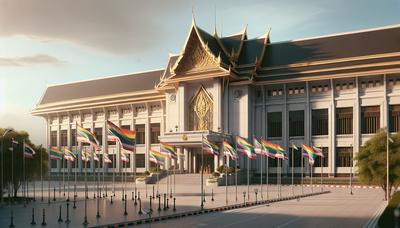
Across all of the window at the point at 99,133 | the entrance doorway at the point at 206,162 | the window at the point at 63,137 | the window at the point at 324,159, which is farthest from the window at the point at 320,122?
the window at the point at 63,137

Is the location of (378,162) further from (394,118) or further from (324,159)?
(324,159)

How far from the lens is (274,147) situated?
4141 cm

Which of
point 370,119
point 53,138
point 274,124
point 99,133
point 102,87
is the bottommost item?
point 53,138

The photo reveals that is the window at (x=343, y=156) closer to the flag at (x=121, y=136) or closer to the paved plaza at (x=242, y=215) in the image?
the paved plaza at (x=242, y=215)

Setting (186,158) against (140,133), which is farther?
(140,133)

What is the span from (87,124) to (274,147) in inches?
2037

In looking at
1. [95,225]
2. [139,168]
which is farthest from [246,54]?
[95,225]

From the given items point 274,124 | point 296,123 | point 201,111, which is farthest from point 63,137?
point 296,123

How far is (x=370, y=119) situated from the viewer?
58.0m

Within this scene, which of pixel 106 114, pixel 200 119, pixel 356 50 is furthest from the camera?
pixel 106 114

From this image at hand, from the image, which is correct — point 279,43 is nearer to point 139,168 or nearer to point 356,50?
point 356,50

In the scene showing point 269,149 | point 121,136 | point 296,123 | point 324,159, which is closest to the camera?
point 121,136

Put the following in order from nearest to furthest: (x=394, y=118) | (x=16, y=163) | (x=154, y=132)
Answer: (x=16, y=163) < (x=394, y=118) < (x=154, y=132)

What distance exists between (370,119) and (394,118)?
2748 mm
